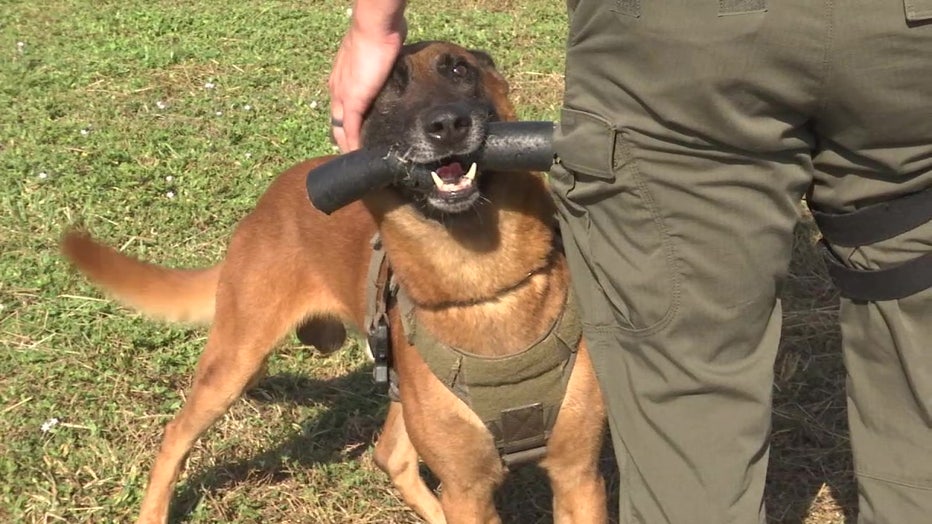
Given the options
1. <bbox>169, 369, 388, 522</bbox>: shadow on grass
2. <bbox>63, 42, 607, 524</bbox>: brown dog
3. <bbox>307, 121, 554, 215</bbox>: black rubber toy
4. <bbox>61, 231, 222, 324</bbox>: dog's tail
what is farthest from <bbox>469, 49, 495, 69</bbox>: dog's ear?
<bbox>169, 369, 388, 522</bbox>: shadow on grass

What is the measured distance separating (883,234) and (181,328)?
3.47 meters

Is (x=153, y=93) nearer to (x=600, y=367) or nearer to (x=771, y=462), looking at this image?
(x=771, y=462)

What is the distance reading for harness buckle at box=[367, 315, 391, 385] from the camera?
9.88ft

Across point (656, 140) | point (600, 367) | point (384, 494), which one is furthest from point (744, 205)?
point (384, 494)

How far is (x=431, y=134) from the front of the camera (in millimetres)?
2740

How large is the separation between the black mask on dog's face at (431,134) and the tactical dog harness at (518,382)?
0.39 meters

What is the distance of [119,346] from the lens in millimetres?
4512

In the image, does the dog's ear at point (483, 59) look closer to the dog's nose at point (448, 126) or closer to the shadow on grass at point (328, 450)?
the dog's nose at point (448, 126)

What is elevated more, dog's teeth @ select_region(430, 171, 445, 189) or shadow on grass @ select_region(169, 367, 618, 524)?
dog's teeth @ select_region(430, 171, 445, 189)

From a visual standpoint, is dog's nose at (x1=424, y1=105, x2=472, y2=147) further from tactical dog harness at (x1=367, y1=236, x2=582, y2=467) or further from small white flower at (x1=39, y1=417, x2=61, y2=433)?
small white flower at (x1=39, y1=417, x2=61, y2=433)

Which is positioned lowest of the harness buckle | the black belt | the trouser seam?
the harness buckle

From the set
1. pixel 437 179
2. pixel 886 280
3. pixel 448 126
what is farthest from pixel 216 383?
pixel 886 280

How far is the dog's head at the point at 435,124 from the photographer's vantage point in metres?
2.71

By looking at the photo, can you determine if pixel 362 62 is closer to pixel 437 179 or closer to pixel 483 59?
pixel 437 179
